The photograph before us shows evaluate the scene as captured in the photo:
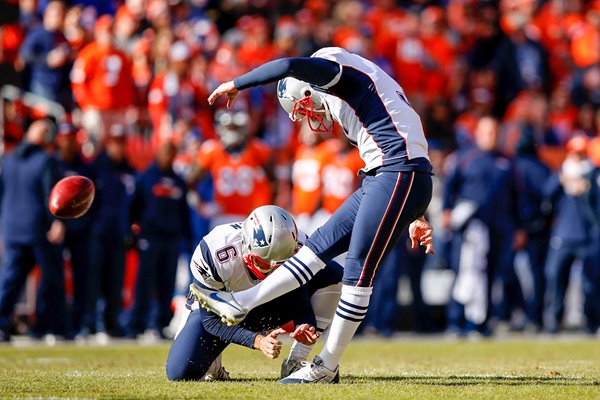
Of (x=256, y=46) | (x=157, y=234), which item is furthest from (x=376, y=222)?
(x=256, y=46)

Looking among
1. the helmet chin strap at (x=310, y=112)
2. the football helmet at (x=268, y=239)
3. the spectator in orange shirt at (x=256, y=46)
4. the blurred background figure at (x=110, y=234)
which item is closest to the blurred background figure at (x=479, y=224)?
the spectator in orange shirt at (x=256, y=46)

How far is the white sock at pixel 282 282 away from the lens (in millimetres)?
6250

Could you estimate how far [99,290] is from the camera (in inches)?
463

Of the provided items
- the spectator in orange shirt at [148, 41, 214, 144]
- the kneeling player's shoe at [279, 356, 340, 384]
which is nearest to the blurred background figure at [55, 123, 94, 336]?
the spectator in orange shirt at [148, 41, 214, 144]

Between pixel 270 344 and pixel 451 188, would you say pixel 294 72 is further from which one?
pixel 451 188

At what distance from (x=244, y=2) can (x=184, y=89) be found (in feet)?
10.1

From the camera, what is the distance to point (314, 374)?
6379mm

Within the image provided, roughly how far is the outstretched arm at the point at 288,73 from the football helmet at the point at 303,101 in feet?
1.15

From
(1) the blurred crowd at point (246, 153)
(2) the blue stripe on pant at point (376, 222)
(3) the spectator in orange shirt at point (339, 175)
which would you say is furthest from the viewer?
(3) the spectator in orange shirt at point (339, 175)

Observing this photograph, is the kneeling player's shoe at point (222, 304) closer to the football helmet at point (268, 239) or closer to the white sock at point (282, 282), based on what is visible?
the white sock at point (282, 282)

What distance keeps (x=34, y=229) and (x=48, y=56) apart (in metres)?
3.05

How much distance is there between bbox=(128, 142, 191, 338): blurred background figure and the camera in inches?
460

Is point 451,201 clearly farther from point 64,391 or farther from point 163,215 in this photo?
point 64,391

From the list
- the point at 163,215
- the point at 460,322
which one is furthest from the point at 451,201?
the point at 163,215
